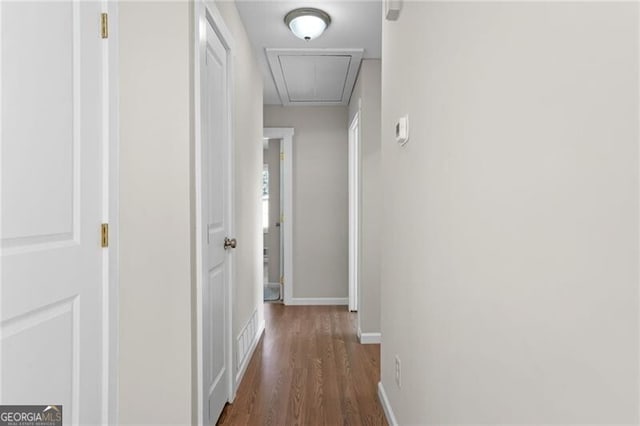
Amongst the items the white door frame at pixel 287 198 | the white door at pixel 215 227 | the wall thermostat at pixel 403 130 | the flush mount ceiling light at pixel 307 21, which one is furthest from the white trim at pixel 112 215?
the white door frame at pixel 287 198

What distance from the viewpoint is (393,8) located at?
76.5 inches

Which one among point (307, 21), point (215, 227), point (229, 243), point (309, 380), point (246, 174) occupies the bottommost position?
point (309, 380)

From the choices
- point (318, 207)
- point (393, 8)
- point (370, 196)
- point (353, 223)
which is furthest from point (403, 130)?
point (318, 207)

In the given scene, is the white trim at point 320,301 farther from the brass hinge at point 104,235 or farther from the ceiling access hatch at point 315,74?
the brass hinge at point 104,235

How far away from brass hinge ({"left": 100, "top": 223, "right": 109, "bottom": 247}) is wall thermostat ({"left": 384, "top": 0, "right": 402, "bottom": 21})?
5.18 ft

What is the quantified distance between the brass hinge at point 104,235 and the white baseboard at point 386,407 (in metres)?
1.54

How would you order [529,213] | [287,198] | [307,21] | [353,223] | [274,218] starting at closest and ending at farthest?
[529,213]
[307,21]
[353,223]
[287,198]
[274,218]

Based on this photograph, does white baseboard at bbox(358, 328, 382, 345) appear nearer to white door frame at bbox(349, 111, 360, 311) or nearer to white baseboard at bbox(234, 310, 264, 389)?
white baseboard at bbox(234, 310, 264, 389)

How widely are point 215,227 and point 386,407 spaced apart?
1.33 m

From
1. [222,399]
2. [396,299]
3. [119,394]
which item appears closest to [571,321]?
[396,299]

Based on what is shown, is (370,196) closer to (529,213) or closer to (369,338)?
(369,338)

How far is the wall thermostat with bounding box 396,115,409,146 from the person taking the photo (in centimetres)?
179

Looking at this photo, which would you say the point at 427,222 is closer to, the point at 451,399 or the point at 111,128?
the point at 451,399

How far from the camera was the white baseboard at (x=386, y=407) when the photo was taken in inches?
80.9
